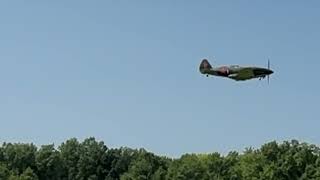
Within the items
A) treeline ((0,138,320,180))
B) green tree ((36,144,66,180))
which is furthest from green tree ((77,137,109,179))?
green tree ((36,144,66,180))

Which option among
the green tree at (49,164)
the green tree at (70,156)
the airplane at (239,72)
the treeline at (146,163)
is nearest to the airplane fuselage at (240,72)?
the airplane at (239,72)

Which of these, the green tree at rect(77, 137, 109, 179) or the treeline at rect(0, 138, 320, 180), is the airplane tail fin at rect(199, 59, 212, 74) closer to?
the treeline at rect(0, 138, 320, 180)

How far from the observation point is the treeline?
115312 millimetres

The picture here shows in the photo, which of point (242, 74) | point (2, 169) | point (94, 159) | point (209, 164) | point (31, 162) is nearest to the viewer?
point (242, 74)

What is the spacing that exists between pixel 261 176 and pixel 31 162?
145 feet

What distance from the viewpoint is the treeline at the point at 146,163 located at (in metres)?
115

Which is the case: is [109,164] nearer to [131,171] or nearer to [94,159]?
[94,159]

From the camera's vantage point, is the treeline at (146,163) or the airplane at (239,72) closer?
the airplane at (239,72)

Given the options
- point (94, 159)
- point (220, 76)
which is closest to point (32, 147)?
point (94, 159)

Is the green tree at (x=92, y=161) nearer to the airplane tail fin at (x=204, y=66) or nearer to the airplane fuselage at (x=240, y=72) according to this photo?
the airplane tail fin at (x=204, y=66)

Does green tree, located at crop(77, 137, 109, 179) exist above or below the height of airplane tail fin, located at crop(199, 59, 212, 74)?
above

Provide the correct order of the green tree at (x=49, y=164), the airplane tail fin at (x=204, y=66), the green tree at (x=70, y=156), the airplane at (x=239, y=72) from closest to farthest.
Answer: the airplane at (x=239, y=72) → the airplane tail fin at (x=204, y=66) → the green tree at (x=49, y=164) → the green tree at (x=70, y=156)

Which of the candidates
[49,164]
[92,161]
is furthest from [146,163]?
[92,161]

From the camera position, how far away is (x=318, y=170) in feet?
371
